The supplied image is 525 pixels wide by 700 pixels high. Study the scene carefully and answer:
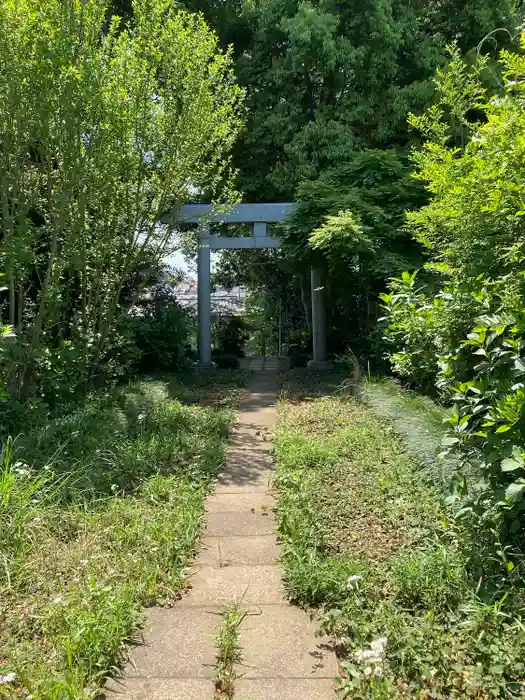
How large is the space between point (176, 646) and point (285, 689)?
514 millimetres

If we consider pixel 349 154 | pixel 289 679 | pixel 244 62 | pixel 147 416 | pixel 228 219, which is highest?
pixel 244 62

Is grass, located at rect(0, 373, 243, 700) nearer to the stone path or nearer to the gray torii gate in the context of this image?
the stone path

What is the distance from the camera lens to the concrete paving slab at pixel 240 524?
3568 millimetres

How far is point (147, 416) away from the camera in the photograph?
Answer: 5.98 meters

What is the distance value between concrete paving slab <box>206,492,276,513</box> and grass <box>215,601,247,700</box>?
1.25 meters

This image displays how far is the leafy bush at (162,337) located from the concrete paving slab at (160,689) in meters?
7.19

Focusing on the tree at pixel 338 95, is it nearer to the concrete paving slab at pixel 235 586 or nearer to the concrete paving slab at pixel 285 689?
the concrete paving slab at pixel 235 586

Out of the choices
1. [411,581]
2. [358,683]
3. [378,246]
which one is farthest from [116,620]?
[378,246]

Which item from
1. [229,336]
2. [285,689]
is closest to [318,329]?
[229,336]

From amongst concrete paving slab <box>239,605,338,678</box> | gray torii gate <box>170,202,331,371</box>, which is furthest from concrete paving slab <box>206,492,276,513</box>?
gray torii gate <box>170,202,331,371</box>

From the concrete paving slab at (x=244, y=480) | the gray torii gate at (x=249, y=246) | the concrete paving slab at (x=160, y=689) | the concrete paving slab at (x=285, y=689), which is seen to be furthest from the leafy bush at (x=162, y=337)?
the concrete paving slab at (x=285, y=689)

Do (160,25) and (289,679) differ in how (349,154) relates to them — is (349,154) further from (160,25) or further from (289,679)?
(289,679)

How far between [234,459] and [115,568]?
228 cm

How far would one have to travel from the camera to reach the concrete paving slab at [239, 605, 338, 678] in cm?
226
